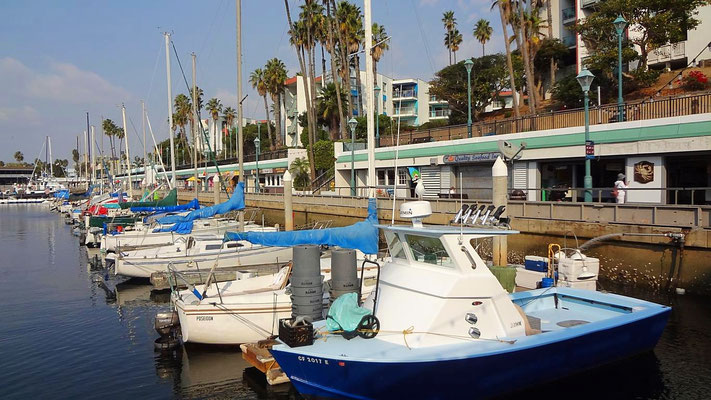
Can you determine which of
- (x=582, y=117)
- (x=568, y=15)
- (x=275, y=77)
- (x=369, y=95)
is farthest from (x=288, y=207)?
(x=275, y=77)

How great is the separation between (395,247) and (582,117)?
19.8 m

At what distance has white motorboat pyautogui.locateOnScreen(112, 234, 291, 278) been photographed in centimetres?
2091

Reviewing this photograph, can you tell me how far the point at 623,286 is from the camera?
1698 centimetres

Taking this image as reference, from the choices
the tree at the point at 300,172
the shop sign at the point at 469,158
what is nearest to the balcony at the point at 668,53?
the shop sign at the point at 469,158

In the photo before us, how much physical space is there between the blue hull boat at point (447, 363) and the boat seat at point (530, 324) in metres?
0.46

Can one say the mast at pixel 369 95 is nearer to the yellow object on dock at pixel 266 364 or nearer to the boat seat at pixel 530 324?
the boat seat at pixel 530 324

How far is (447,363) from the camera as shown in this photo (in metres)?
8.27

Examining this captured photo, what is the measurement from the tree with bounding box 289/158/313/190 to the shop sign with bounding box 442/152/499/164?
20413 mm

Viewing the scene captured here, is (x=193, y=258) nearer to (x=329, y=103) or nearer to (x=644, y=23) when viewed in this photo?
(x=644, y=23)

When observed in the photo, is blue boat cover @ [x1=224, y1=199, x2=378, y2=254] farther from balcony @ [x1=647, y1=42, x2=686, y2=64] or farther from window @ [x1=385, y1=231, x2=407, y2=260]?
balcony @ [x1=647, y1=42, x2=686, y2=64]

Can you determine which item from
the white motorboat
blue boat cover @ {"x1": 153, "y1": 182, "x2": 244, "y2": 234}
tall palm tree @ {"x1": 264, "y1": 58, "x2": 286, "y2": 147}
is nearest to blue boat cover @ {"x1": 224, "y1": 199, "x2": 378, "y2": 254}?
the white motorboat

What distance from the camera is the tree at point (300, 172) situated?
50812 mm

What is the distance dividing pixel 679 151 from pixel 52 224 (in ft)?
185

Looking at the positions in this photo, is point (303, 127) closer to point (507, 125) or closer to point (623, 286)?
point (507, 125)
